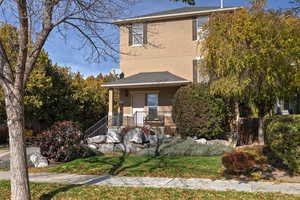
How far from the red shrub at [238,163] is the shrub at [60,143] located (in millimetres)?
5791

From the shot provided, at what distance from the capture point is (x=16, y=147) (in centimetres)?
483

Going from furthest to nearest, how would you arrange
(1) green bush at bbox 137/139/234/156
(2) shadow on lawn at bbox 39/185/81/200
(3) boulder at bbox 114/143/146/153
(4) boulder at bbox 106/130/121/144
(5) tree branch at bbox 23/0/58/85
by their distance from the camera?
(4) boulder at bbox 106/130/121/144
(3) boulder at bbox 114/143/146/153
(1) green bush at bbox 137/139/234/156
(2) shadow on lawn at bbox 39/185/81/200
(5) tree branch at bbox 23/0/58/85

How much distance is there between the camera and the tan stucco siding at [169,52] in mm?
16547

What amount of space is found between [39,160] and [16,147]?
16.9 feet

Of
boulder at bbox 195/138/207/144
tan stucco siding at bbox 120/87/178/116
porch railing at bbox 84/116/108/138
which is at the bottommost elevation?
boulder at bbox 195/138/207/144

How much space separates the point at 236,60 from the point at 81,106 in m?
12.6

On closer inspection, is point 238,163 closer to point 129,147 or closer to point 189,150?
Result: point 189,150

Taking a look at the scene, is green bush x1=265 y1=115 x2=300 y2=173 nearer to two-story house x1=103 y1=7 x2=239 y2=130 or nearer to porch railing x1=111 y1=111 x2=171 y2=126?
two-story house x1=103 y1=7 x2=239 y2=130

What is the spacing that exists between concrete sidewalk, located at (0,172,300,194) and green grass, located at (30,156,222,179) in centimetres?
52

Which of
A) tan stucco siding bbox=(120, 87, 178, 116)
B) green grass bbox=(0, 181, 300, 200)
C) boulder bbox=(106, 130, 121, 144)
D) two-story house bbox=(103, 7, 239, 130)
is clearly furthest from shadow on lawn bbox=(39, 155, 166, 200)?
tan stucco siding bbox=(120, 87, 178, 116)

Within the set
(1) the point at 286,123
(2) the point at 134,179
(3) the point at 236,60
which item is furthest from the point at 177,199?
(3) the point at 236,60

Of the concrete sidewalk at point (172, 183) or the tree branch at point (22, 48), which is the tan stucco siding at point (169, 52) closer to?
the concrete sidewalk at point (172, 183)

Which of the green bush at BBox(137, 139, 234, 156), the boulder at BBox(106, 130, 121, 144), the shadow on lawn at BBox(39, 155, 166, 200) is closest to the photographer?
the shadow on lawn at BBox(39, 155, 166, 200)

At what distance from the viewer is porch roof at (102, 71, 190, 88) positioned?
14.7 metres
